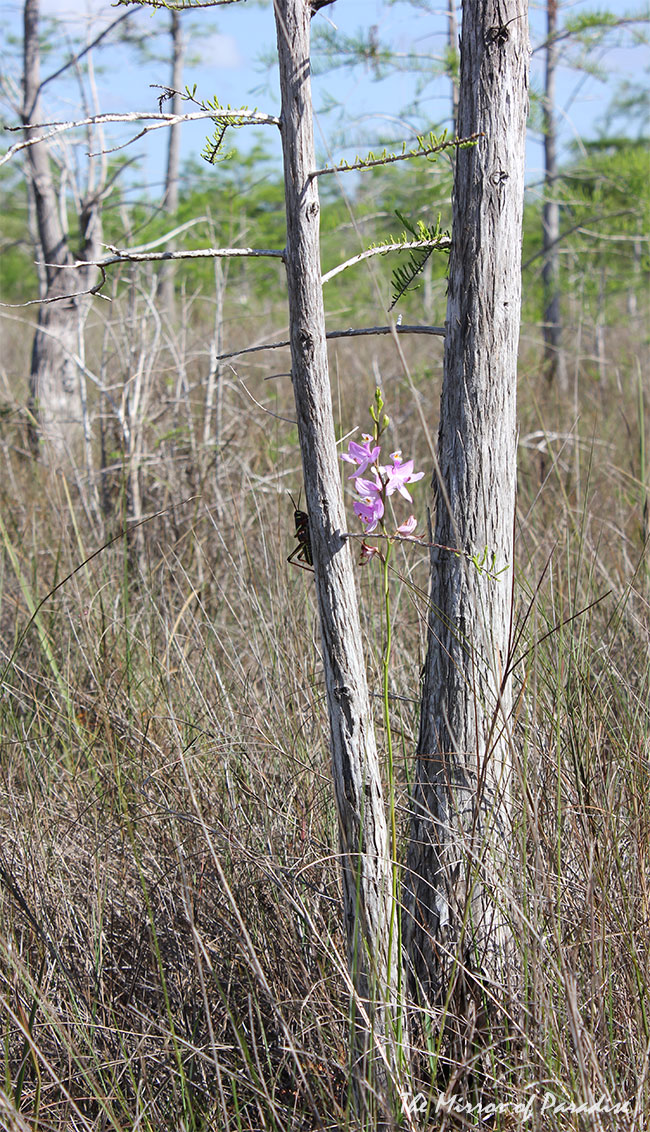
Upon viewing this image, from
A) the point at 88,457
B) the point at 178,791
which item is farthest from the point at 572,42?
the point at 178,791

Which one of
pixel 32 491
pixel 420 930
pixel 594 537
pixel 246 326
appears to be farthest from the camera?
pixel 246 326

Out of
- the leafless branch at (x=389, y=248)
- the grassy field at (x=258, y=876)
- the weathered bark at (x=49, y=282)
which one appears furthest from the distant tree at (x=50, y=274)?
the leafless branch at (x=389, y=248)

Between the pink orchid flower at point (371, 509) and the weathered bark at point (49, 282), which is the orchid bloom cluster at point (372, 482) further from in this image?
the weathered bark at point (49, 282)

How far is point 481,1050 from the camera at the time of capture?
4.59 ft

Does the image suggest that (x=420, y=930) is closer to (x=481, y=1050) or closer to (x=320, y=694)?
(x=481, y=1050)

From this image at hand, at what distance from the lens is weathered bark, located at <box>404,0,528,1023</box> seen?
1476mm

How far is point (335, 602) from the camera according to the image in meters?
1.38

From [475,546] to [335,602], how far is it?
359 millimetres

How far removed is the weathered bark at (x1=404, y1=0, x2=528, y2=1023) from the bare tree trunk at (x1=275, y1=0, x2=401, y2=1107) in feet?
0.44

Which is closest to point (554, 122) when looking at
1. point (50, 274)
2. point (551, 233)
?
point (551, 233)

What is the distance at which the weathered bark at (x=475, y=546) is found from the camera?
1.48 m

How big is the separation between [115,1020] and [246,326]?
7.43 m

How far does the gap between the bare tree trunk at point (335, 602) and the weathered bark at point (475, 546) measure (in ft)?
0.44

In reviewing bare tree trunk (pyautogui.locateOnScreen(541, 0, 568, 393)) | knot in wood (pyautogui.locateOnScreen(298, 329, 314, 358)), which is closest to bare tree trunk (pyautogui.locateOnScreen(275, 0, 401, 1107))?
knot in wood (pyautogui.locateOnScreen(298, 329, 314, 358))
